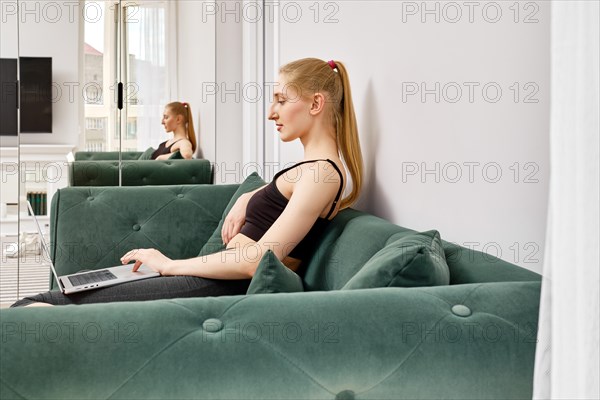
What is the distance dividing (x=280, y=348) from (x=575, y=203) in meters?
0.41

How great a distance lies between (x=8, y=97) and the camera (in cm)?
386

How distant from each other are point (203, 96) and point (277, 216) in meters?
2.68

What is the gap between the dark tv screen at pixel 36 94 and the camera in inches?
153

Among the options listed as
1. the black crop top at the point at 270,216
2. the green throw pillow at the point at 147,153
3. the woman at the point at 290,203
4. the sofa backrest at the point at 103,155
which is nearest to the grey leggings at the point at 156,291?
the woman at the point at 290,203

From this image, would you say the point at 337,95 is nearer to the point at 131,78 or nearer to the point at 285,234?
the point at 285,234

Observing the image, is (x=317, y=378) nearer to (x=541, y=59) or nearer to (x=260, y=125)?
(x=541, y=59)

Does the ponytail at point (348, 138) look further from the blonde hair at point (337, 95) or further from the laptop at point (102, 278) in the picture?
the laptop at point (102, 278)

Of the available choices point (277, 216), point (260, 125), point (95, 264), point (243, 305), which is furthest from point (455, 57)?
point (260, 125)

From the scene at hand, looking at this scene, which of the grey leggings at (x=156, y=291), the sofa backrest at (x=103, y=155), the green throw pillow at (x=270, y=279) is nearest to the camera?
the green throw pillow at (x=270, y=279)

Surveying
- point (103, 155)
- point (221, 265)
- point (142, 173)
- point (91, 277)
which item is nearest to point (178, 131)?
point (142, 173)

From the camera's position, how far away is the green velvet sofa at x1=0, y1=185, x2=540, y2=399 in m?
0.87

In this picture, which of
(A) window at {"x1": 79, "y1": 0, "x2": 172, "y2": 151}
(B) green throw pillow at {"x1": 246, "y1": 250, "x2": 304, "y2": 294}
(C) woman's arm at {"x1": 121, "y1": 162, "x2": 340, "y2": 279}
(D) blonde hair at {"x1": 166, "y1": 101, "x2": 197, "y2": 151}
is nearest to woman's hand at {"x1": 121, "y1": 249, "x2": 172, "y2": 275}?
(C) woman's arm at {"x1": 121, "y1": 162, "x2": 340, "y2": 279}

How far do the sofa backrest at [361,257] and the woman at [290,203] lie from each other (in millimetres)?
52

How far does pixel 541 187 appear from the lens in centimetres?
132
